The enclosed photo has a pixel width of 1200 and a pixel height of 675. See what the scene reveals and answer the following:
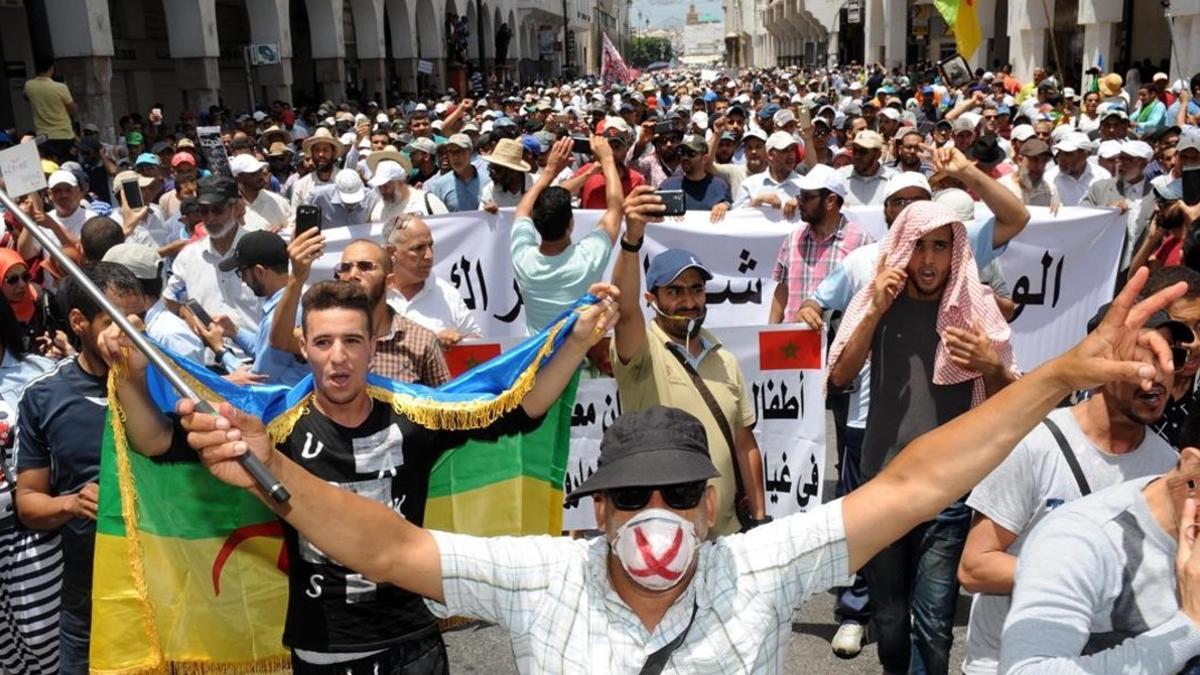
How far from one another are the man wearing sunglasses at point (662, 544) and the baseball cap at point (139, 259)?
103 inches

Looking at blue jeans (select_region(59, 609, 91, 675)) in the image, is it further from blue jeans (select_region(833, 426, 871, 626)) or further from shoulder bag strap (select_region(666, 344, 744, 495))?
blue jeans (select_region(833, 426, 871, 626))

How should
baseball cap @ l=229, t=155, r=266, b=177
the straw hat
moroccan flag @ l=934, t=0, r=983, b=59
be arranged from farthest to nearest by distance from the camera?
the straw hat
moroccan flag @ l=934, t=0, r=983, b=59
baseball cap @ l=229, t=155, r=266, b=177

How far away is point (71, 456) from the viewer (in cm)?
367

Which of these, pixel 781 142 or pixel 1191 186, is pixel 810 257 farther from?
pixel 781 142

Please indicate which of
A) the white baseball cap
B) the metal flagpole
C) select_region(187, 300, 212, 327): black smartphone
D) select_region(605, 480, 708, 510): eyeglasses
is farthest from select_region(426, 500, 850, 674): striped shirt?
the white baseball cap

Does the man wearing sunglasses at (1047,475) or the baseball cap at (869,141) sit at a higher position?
the baseball cap at (869,141)

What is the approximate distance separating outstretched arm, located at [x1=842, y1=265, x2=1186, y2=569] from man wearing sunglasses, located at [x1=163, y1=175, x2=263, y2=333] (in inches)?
157

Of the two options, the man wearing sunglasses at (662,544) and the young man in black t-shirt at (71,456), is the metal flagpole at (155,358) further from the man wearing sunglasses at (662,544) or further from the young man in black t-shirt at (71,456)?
the young man in black t-shirt at (71,456)

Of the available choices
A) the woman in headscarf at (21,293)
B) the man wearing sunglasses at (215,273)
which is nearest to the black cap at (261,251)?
the man wearing sunglasses at (215,273)

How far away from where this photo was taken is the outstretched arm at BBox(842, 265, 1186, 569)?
2195mm

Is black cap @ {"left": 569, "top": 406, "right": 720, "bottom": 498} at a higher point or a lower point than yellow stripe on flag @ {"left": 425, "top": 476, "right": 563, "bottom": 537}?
higher

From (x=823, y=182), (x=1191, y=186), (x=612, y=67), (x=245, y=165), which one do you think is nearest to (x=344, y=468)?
(x=823, y=182)

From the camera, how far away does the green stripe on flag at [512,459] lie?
352cm

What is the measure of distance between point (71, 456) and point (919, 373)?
2786 mm
